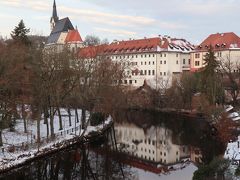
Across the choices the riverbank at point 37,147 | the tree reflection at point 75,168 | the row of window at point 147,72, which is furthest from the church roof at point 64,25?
the tree reflection at point 75,168

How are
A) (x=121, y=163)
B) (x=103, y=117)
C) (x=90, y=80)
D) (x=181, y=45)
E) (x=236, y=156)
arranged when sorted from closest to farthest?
(x=236, y=156) → (x=121, y=163) → (x=90, y=80) → (x=103, y=117) → (x=181, y=45)

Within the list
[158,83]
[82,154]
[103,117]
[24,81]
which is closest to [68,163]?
[82,154]

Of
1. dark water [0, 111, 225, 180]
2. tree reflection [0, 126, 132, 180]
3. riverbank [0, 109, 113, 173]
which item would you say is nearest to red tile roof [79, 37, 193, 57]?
dark water [0, 111, 225, 180]

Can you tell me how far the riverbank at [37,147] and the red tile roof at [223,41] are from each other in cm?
5005

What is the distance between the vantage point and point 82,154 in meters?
32.2

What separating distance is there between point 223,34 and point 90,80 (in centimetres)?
5350

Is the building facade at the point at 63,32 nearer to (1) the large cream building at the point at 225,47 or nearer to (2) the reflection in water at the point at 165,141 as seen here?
(1) the large cream building at the point at 225,47

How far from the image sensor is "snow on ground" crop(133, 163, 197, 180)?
86.4 feet

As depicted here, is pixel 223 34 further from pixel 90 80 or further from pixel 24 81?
pixel 24 81

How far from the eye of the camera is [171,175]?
1074 inches

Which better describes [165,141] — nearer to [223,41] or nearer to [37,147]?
[37,147]

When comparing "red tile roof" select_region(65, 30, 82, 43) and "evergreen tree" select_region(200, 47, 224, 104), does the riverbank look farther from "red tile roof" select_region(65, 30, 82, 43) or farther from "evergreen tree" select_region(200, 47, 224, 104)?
"red tile roof" select_region(65, 30, 82, 43)

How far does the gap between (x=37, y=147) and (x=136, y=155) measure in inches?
337

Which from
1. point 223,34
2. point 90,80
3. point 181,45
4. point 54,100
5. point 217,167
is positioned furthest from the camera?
point 181,45
